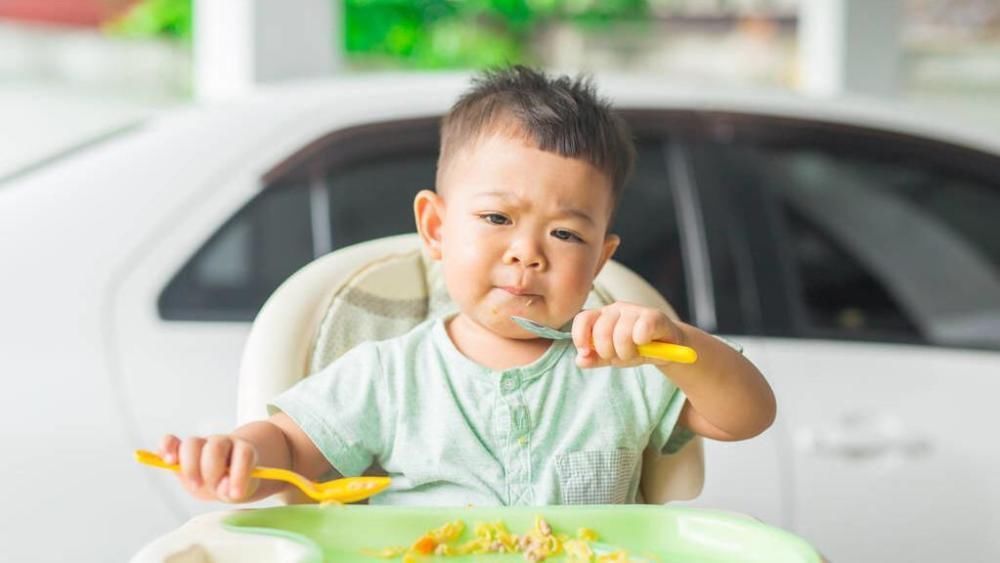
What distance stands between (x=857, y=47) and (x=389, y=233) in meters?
4.71

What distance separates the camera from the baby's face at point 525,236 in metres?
1.55

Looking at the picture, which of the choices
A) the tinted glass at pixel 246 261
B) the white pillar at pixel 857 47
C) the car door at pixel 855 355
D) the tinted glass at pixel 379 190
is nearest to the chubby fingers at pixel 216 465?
the tinted glass at pixel 246 261

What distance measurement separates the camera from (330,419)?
1.60 m

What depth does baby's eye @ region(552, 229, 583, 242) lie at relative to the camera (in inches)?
61.5

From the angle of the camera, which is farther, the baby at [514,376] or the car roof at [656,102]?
the car roof at [656,102]

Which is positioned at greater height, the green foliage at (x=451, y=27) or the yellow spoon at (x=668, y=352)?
the green foliage at (x=451, y=27)

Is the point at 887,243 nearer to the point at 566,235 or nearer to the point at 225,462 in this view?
the point at 566,235

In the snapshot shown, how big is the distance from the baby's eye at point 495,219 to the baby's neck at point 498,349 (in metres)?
0.16

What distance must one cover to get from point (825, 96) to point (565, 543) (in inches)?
76.3

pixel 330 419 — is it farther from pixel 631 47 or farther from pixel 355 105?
pixel 631 47

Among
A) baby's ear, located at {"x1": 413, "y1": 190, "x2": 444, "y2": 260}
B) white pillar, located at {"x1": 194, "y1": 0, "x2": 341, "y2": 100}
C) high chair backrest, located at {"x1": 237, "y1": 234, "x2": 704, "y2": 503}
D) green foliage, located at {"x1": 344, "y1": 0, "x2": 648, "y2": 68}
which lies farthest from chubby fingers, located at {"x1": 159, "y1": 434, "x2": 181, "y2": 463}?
green foliage, located at {"x1": 344, "y1": 0, "x2": 648, "y2": 68}

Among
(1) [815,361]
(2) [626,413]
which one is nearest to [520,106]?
(2) [626,413]

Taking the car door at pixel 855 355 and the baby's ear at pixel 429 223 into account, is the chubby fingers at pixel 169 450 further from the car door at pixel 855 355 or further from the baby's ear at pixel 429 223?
the car door at pixel 855 355

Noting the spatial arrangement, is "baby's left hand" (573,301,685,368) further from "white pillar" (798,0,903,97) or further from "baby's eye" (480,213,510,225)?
"white pillar" (798,0,903,97)
